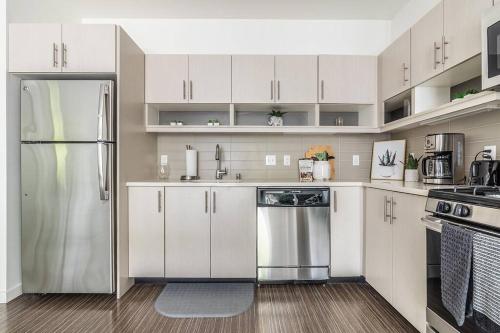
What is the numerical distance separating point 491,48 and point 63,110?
2.75m

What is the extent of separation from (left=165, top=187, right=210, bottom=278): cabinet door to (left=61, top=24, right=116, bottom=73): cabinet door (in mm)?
1127

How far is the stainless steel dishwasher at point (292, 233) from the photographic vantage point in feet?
8.46

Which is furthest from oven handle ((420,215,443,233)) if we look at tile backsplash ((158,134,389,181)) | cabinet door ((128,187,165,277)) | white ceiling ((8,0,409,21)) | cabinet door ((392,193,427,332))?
white ceiling ((8,0,409,21))

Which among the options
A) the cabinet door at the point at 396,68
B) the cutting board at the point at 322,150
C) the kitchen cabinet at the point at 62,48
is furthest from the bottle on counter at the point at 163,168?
the cabinet door at the point at 396,68

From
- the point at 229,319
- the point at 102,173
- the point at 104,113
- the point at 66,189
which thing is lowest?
the point at 229,319

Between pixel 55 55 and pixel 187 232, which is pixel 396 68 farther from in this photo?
pixel 55 55

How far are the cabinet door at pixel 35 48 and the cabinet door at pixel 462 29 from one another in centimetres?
278

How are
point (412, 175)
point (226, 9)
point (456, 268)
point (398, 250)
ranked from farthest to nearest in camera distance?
point (226, 9), point (412, 175), point (398, 250), point (456, 268)

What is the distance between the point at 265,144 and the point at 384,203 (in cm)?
143

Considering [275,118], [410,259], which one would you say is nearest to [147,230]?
[275,118]

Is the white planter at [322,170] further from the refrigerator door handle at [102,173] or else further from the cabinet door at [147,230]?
the refrigerator door handle at [102,173]

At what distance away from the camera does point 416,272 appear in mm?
1780

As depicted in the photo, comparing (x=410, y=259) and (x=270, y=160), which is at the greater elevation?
(x=270, y=160)

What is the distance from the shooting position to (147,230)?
8.55ft
